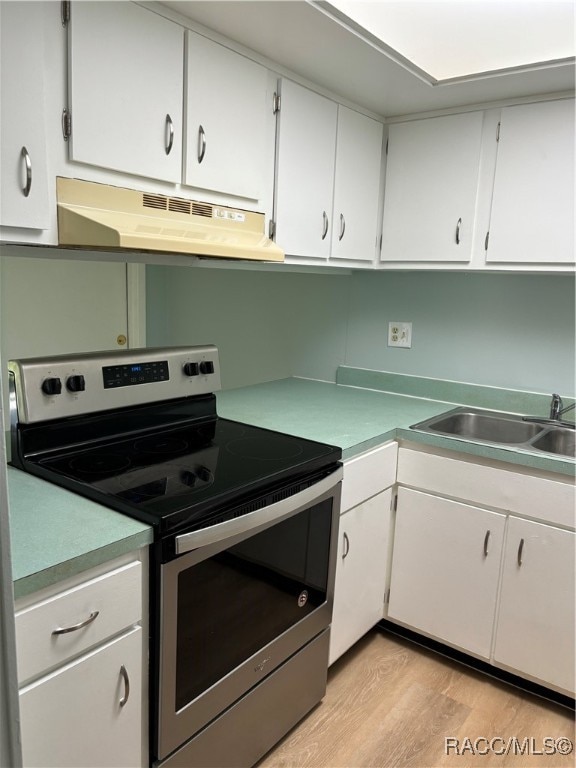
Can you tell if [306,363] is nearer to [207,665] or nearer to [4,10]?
[207,665]

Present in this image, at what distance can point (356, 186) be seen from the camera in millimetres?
2246

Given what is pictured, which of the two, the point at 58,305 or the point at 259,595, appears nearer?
the point at 259,595

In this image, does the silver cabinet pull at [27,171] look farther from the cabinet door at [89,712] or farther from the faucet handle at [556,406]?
the faucet handle at [556,406]

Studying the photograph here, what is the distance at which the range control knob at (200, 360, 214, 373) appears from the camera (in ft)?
6.52

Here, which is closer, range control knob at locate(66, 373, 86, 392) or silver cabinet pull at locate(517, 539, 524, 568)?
range control knob at locate(66, 373, 86, 392)

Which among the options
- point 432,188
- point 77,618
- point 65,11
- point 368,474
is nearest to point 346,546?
point 368,474

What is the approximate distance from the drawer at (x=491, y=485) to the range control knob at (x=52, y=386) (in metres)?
1.22

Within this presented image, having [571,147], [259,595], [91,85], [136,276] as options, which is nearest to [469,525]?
[259,595]

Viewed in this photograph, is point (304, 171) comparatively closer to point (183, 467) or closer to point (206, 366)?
point (206, 366)

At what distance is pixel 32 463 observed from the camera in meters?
1.49

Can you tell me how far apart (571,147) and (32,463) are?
6.47 feet

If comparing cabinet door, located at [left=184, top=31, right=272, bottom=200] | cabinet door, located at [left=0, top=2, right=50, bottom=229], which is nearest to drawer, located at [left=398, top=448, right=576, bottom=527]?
cabinet door, located at [left=184, top=31, right=272, bottom=200]

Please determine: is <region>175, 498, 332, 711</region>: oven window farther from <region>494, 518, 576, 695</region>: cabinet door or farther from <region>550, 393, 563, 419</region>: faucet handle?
<region>550, 393, 563, 419</region>: faucet handle

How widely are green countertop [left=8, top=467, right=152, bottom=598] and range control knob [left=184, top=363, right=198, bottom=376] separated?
0.65 m
